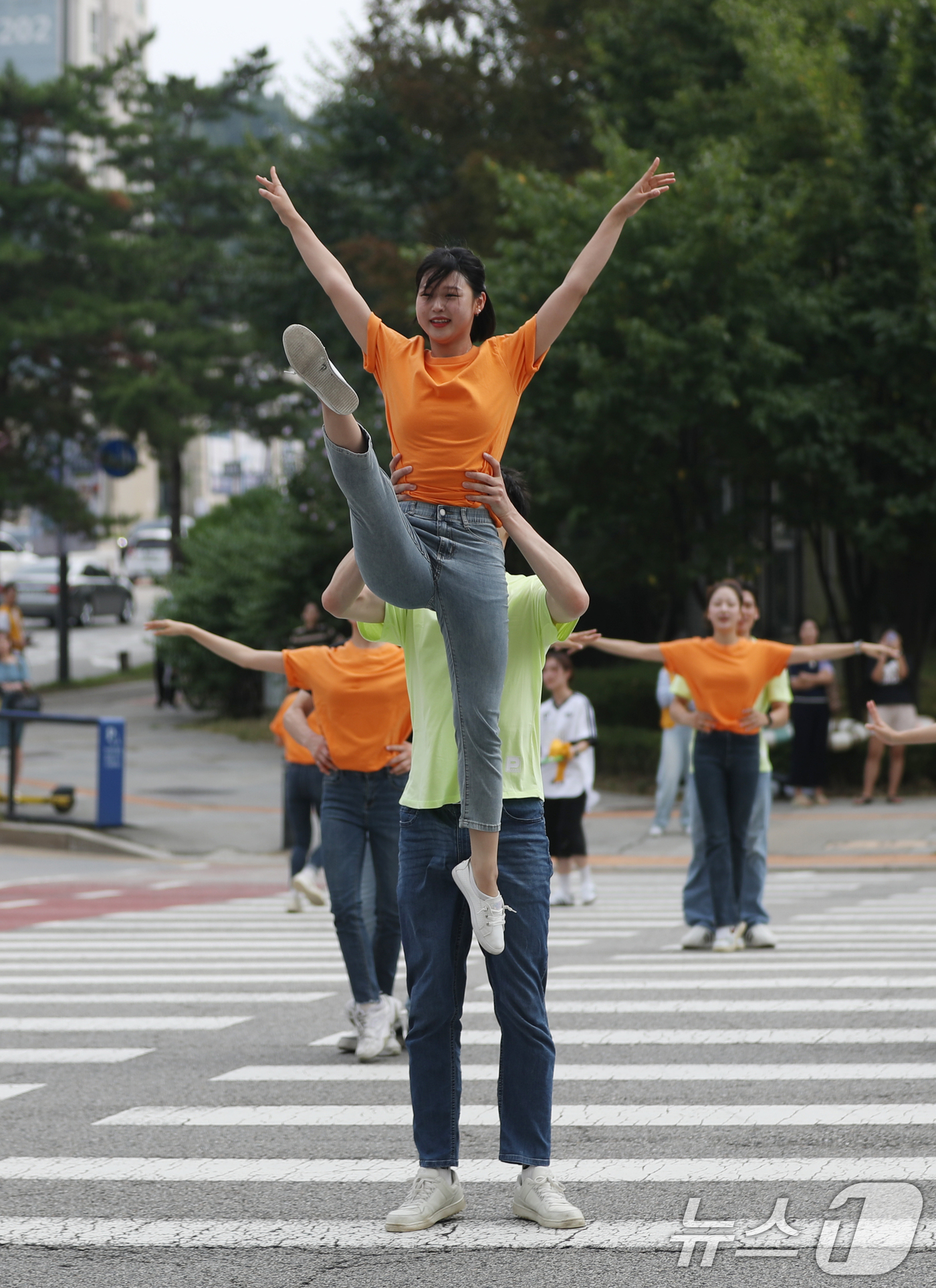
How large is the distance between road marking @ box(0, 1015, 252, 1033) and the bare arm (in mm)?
3715

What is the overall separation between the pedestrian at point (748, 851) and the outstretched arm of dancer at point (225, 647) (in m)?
3.49

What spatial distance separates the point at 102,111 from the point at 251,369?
7233 mm

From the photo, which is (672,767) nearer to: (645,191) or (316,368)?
(645,191)

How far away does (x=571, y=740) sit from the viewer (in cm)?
1369

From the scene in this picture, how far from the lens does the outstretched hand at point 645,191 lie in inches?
179

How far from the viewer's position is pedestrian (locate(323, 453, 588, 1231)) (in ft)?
14.8

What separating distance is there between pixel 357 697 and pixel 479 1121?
2179 mm

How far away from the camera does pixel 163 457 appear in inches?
1597

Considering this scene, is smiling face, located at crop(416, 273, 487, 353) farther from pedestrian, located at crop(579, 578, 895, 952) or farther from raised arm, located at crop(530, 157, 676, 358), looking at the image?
pedestrian, located at crop(579, 578, 895, 952)

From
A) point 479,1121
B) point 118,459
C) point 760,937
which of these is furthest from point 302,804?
point 118,459

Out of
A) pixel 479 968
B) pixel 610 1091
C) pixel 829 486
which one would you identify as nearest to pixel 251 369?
pixel 829 486

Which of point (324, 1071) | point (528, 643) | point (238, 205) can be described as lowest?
point (324, 1071)

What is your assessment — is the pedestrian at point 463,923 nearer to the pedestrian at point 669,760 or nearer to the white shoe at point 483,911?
the white shoe at point 483,911

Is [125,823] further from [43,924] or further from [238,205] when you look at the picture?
[238,205]
